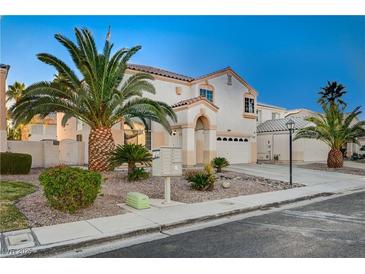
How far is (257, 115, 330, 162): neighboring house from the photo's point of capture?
25859mm

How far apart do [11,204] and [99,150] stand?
18.9 ft

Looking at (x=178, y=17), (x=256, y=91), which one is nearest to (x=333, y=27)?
(x=178, y=17)

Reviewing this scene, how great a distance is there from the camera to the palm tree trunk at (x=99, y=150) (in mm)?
13750

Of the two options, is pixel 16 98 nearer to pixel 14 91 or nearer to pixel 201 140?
pixel 14 91

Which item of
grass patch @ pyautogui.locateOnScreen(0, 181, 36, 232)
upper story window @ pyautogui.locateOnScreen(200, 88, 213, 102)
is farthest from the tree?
grass patch @ pyautogui.locateOnScreen(0, 181, 36, 232)

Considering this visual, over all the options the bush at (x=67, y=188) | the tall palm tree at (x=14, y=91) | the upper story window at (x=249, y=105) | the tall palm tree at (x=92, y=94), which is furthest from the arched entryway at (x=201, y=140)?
the tall palm tree at (x=14, y=91)

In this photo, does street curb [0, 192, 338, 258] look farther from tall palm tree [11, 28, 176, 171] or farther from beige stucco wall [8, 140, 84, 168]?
beige stucco wall [8, 140, 84, 168]

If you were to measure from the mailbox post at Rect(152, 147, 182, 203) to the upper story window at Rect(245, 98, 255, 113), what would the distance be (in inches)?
694

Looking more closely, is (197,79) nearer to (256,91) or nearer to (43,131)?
(256,91)

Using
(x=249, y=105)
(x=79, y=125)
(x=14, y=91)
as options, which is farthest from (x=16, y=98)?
(x=249, y=105)

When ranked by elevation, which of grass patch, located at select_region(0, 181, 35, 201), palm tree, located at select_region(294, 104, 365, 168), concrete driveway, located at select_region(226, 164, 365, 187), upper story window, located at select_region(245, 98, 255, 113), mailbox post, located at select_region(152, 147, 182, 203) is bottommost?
concrete driveway, located at select_region(226, 164, 365, 187)

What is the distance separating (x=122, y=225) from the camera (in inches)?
255

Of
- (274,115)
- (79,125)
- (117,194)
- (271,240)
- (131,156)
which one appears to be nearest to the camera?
(271,240)

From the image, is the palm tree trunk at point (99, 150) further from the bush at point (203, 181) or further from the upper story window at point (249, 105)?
the upper story window at point (249, 105)
